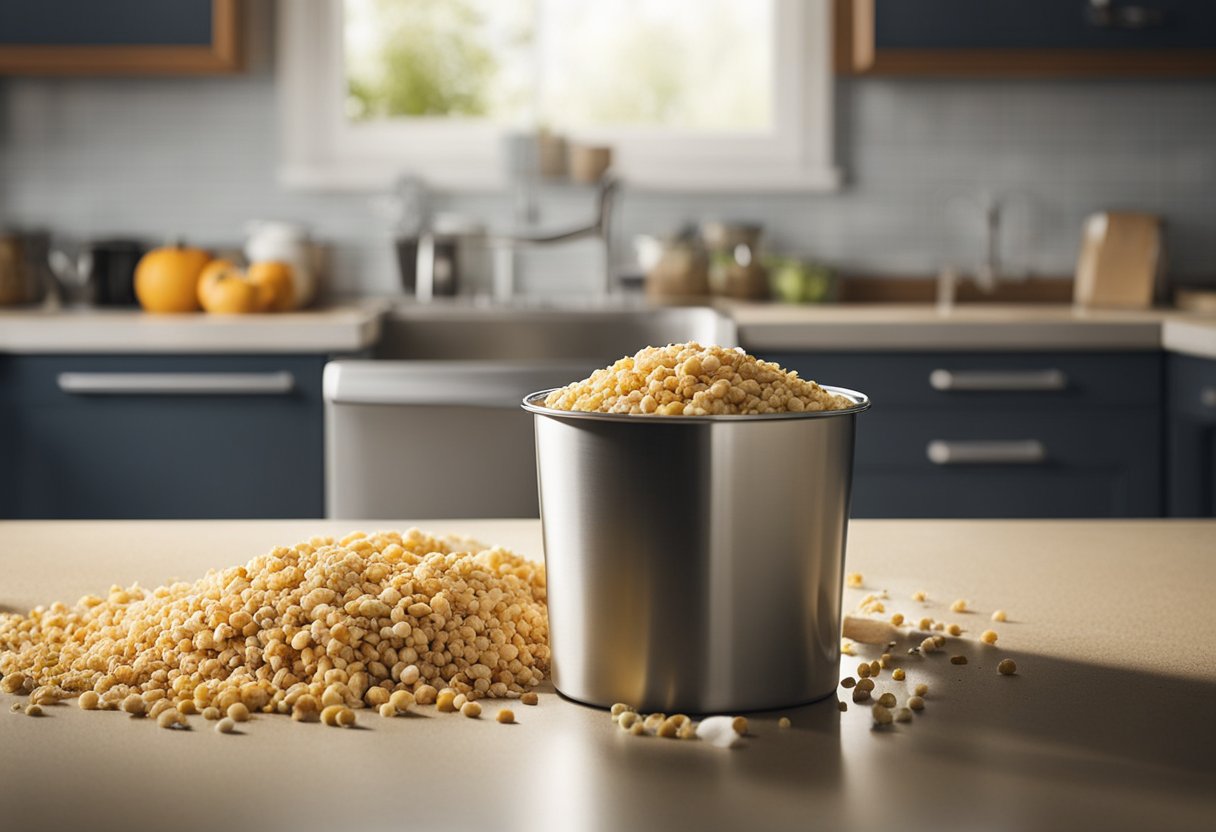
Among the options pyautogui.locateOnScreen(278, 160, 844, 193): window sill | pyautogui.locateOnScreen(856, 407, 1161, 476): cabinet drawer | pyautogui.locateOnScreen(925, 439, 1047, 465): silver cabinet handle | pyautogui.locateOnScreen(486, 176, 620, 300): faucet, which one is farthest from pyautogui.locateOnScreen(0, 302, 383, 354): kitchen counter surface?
pyautogui.locateOnScreen(925, 439, 1047, 465): silver cabinet handle

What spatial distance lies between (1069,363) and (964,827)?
2.56 meters

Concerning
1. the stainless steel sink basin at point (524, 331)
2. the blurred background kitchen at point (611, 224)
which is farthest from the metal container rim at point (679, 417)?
the stainless steel sink basin at point (524, 331)

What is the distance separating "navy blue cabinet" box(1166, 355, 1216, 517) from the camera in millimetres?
2979

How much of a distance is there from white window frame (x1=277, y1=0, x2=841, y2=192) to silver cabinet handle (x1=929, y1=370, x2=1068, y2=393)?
→ 0.95 meters

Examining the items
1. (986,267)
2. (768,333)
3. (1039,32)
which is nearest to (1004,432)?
(768,333)

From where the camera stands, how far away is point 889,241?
3838 millimetres

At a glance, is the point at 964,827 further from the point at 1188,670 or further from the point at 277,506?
the point at 277,506

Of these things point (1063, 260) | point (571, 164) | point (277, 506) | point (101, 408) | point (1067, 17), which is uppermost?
point (1067, 17)

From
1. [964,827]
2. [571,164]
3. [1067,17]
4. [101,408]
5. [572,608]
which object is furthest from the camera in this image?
[571,164]

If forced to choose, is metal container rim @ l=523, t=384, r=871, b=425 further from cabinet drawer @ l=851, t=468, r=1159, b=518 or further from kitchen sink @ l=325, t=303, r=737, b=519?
cabinet drawer @ l=851, t=468, r=1159, b=518

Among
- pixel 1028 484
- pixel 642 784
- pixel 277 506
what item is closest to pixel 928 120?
pixel 1028 484

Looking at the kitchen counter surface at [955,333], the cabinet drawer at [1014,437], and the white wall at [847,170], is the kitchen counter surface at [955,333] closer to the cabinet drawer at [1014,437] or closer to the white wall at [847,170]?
the cabinet drawer at [1014,437]

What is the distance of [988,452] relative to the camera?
9.98 feet

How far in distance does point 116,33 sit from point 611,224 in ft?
4.31
